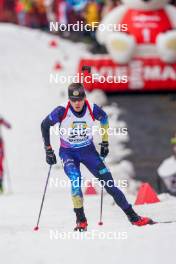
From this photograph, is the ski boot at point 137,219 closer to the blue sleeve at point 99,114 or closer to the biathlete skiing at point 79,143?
the biathlete skiing at point 79,143

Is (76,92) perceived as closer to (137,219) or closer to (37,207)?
(137,219)

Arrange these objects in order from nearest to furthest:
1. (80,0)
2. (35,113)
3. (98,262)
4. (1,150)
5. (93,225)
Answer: (98,262) < (93,225) < (1,150) < (35,113) < (80,0)

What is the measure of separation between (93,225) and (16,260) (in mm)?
1177

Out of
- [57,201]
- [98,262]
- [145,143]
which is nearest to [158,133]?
[145,143]

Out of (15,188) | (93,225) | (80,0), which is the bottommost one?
(15,188)

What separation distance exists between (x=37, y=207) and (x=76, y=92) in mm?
2743

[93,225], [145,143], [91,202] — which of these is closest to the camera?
[93,225]

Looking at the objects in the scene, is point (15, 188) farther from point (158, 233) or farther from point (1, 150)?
point (158, 233)

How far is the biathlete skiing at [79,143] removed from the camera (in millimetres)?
7172

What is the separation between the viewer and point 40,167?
1284 centimetres

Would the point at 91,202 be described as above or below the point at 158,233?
below

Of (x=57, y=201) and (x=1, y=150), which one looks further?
(x=1, y=150)

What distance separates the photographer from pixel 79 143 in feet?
24.1

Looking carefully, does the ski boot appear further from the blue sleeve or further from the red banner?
the red banner
